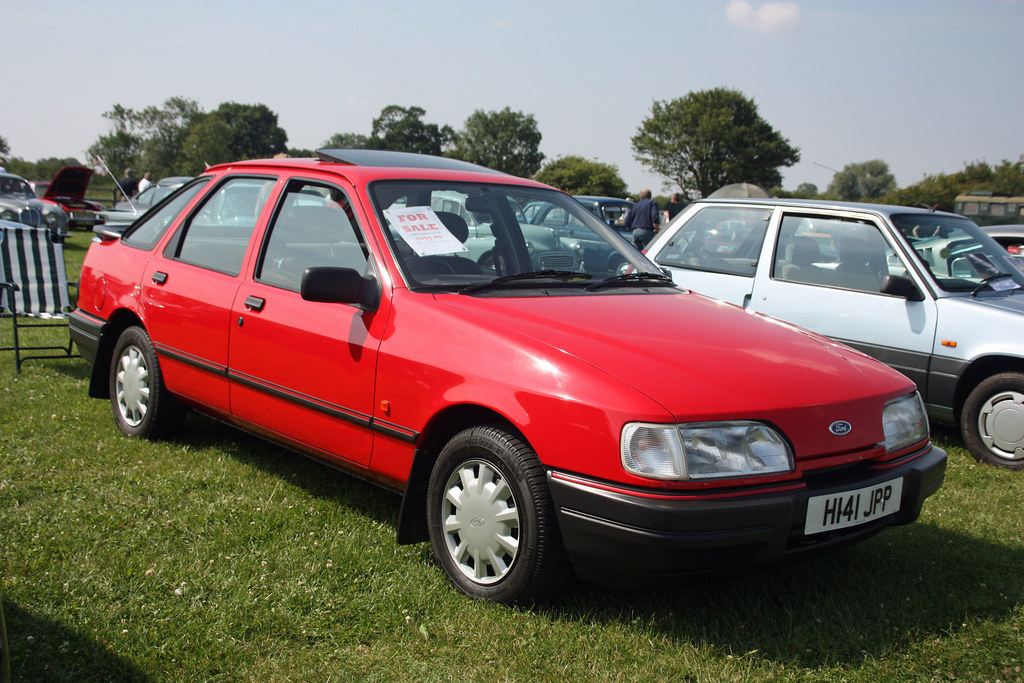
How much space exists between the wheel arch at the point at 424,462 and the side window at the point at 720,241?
3.79 metres

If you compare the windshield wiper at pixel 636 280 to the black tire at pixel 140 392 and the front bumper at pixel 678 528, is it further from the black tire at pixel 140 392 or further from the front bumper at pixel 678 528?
the black tire at pixel 140 392

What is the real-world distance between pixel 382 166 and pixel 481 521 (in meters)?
1.79

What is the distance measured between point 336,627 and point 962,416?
14.0 ft

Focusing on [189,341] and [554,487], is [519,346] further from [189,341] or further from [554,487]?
[189,341]

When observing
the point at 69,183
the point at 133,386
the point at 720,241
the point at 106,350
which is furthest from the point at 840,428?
the point at 69,183

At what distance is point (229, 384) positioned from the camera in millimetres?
4137

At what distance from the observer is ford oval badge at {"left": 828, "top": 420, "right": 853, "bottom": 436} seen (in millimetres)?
2855

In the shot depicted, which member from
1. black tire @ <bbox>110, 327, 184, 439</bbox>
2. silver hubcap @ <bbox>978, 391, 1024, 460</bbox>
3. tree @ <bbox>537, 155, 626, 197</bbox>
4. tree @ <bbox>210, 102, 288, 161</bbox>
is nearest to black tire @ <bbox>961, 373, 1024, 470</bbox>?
silver hubcap @ <bbox>978, 391, 1024, 460</bbox>

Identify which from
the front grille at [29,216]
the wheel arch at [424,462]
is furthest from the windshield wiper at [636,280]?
the front grille at [29,216]

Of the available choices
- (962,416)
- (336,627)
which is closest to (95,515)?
(336,627)

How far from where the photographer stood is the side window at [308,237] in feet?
12.1

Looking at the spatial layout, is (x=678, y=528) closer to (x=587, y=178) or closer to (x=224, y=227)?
(x=224, y=227)

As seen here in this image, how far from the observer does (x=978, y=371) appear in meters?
5.45

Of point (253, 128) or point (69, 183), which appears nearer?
point (69, 183)
